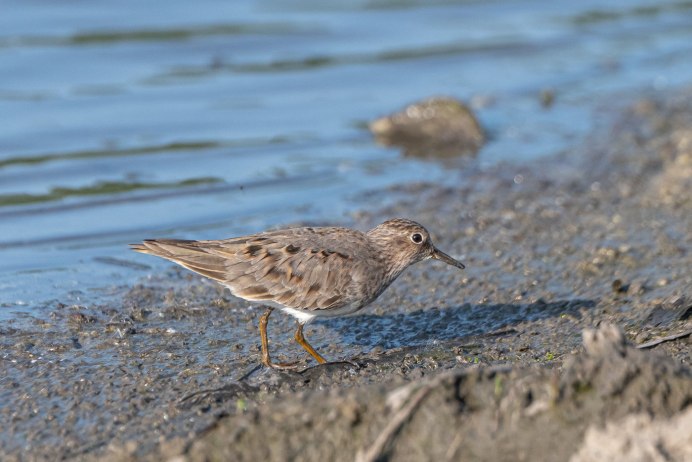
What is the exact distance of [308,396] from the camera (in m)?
5.29

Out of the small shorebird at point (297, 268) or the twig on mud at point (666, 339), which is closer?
the twig on mud at point (666, 339)

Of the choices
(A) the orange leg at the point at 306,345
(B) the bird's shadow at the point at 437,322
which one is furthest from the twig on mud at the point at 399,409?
(B) the bird's shadow at the point at 437,322

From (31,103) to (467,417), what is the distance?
35.4 ft

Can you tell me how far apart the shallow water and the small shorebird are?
1497mm

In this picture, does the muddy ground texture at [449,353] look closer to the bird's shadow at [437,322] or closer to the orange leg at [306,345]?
the bird's shadow at [437,322]

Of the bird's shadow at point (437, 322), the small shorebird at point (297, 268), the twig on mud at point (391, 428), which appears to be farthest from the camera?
the bird's shadow at point (437, 322)

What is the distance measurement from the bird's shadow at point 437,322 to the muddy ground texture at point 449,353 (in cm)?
2

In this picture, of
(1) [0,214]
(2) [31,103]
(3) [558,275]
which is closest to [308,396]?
(3) [558,275]

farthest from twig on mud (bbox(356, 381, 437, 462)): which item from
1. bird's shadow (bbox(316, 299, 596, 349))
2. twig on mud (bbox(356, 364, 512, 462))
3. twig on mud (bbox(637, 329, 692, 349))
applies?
bird's shadow (bbox(316, 299, 596, 349))

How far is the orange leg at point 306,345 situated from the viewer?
7.11 meters

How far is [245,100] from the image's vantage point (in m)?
15.0

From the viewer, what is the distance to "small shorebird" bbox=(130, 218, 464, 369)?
7.27m

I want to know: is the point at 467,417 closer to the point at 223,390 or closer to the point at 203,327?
the point at 223,390

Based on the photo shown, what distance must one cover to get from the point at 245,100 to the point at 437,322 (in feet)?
25.6
